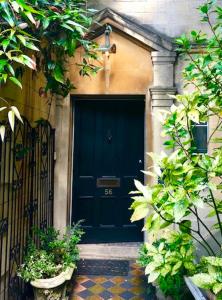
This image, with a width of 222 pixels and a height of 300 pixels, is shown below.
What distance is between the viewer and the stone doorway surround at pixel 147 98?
14.0 ft

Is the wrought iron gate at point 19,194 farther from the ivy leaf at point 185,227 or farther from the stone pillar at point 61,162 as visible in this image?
the ivy leaf at point 185,227

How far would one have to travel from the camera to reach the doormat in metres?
4.00

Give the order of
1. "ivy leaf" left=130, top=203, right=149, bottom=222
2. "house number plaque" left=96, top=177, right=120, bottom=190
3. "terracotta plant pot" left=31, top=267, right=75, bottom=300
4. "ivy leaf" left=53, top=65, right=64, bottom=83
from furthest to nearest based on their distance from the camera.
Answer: "house number plaque" left=96, top=177, right=120, bottom=190 → "terracotta plant pot" left=31, top=267, right=75, bottom=300 → "ivy leaf" left=53, top=65, right=64, bottom=83 → "ivy leaf" left=130, top=203, right=149, bottom=222

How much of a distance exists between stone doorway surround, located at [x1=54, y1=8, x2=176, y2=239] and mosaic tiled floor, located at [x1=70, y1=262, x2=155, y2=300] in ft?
3.18

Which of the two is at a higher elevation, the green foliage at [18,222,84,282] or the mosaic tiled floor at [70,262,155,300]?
the green foliage at [18,222,84,282]

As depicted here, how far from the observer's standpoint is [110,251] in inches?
177

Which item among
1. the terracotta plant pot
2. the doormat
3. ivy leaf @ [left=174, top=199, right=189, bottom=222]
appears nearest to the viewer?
ivy leaf @ [left=174, top=199, right=189, bottom=222]

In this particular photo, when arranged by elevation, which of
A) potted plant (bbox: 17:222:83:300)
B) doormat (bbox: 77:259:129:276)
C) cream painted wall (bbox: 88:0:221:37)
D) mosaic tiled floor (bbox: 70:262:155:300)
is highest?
cream painted wall (bbox: 88:0:221:37)

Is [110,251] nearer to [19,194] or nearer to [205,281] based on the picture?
[19,194]

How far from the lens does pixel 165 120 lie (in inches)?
86.5

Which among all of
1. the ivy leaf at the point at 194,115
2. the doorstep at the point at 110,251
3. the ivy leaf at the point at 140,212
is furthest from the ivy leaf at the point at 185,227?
the doorstep at the point at 110,251

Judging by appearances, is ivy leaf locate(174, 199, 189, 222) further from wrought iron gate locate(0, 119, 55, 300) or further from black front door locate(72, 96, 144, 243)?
black front door locate(72, 96, 144, 243)

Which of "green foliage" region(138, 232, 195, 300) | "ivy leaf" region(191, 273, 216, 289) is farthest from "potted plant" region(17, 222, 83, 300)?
"ivy leaf" region(191, 273, 216, 289)

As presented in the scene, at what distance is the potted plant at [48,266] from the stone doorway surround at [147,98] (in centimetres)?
89
